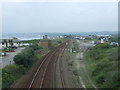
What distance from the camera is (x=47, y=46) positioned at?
4547 centimetres

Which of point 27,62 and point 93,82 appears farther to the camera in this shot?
point 27,62

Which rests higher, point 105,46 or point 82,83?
point 105,46

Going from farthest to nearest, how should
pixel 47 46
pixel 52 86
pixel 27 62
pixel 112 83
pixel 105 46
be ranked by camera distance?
pixel 47 46 < pixel 105 46 < pixel 27 62 < pixel 52 86 < pixel 112 83

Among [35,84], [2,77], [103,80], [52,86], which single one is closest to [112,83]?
[103,80]

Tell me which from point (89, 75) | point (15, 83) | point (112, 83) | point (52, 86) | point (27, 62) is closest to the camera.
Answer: point (112, 83)

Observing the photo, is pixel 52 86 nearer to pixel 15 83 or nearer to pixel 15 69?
pixel 15 83

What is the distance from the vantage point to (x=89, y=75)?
52.0ft

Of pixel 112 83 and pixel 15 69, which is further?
pixel 15 69

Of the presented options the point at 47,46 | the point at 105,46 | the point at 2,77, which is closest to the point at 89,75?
the point at 2,77

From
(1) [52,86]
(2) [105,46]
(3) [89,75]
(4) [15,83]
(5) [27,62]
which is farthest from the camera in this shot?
(2) [105,46]

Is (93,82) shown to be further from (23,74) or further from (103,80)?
(23,74)

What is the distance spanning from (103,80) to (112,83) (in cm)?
176

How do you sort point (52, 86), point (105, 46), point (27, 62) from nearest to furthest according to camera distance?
1. point (52, 86)
2. point (27, 62)
3. point (105, 46)

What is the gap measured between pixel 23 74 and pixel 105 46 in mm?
15334
